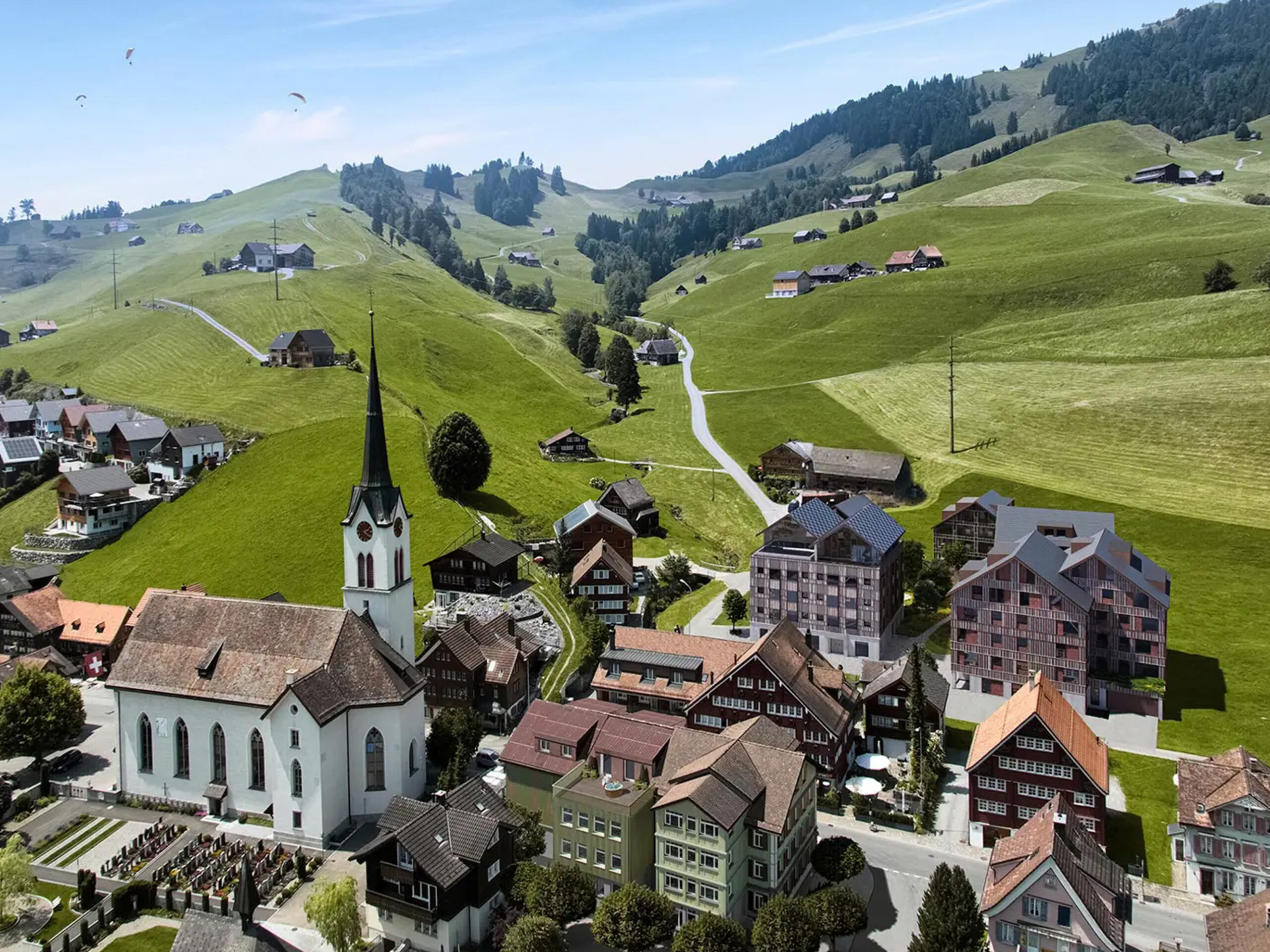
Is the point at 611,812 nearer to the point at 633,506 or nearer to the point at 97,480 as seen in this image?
the point at 633,506

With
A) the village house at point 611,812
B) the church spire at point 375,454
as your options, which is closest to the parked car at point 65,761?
the church spire at point 375,454

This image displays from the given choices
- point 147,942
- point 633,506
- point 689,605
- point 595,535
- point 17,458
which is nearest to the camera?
point 147,942

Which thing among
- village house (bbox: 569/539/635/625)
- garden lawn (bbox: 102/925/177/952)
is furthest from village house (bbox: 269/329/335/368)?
garden lawn (bbox: 102/925/177/952)

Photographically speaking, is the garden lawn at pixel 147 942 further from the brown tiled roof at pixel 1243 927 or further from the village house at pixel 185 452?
the village house at pixel 185 452

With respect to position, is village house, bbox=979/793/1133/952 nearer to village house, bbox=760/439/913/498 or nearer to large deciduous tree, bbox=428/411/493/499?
large deciduous tree, bbox=428/411/493/499

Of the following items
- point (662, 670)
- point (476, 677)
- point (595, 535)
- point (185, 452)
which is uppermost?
point (185, 452)

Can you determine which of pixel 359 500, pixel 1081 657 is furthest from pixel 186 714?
pixel 1081 657

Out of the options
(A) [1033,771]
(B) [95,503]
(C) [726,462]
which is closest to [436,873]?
(A) [1033,771]
